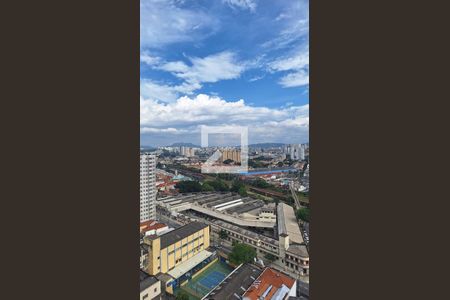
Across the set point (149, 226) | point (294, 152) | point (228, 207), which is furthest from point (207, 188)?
point (294, 152)

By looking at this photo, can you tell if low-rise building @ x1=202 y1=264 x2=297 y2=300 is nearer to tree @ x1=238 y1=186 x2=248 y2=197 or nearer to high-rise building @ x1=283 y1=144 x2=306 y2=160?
high-rise building @ x1=283 y1=144 x2=306 y2=160

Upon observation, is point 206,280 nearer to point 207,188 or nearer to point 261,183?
point 207,188

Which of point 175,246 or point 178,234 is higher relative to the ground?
point 178,234

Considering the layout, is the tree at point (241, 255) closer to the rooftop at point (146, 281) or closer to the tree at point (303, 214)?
the rooftop at point (146, 281)

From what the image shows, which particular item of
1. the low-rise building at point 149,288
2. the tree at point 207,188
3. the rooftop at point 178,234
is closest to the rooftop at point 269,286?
the low-rise building at point 149,288

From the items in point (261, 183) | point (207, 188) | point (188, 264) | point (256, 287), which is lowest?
point (188, 264)

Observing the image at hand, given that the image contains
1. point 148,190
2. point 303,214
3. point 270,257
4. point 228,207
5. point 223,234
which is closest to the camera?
point 270,257

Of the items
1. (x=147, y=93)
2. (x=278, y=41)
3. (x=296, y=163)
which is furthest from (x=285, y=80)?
(x=296, y=163)
